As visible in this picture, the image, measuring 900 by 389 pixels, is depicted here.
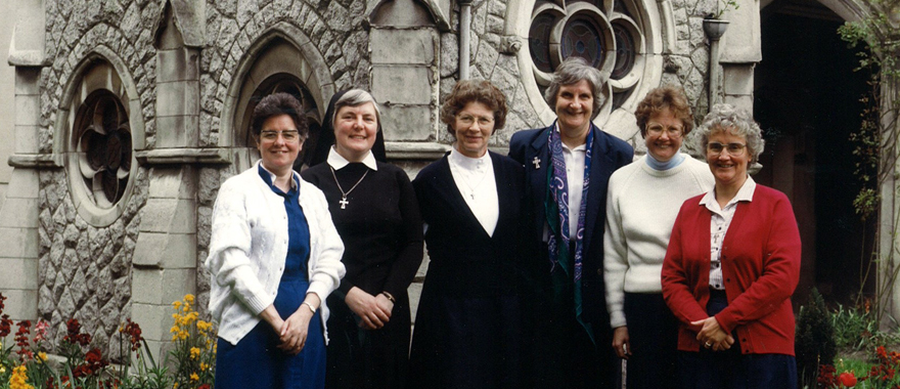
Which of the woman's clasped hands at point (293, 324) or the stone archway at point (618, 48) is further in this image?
the stone archway at point (618, 48)

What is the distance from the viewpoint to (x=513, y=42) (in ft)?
25.3

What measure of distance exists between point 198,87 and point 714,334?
6.22m

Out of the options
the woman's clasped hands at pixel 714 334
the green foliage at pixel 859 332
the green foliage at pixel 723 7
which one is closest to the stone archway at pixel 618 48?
the green foliage at pixel 723 7

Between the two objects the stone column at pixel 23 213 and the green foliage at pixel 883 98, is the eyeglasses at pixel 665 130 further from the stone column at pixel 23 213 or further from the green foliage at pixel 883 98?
the stone column at pixel 23 213

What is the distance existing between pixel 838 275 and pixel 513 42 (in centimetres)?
757

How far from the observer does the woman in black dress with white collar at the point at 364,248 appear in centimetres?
432

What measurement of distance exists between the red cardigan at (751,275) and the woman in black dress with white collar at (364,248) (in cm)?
117

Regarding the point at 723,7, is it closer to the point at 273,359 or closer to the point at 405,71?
the point at 405,71

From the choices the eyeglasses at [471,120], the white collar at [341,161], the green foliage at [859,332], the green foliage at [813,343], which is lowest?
the green foliage at [859,332]

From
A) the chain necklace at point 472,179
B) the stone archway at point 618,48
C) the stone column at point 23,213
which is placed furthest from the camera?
the stone column at point 23,213

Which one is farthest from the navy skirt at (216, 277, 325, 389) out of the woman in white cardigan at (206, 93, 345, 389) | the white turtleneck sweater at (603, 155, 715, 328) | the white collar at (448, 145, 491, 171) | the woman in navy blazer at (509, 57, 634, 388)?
the white turtleneck sweater at (603, 155, 715, 328)

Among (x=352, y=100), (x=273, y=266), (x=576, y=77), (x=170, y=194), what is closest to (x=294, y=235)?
(x=273, y=266)

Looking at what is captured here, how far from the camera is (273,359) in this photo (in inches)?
155

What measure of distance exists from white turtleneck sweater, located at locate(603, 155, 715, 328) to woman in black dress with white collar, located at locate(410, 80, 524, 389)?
0.43 metres
